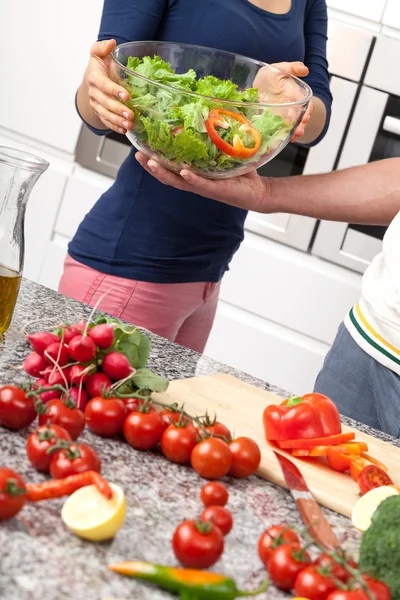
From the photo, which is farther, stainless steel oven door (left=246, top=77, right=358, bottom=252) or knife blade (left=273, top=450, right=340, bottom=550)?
stainless steel oven door (left=246, top=77, right=358, bottom=252)

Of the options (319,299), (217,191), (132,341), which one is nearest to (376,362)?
(217,191)

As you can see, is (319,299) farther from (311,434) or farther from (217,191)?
(311,434)

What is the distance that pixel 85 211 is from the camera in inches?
103

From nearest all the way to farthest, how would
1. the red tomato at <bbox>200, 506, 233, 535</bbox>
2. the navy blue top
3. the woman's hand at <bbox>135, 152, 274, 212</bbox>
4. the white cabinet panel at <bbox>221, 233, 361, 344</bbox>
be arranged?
the red tomato at <bbox>200, 506, 233, 535</bbox>, the woman's hand at <bbox>135, 152, 274, 212</bbox>, the navy blue top, the white cabinet panel at <bbox>221, 233, 361, 344</bbox>

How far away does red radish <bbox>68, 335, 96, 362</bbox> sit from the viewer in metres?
0.98

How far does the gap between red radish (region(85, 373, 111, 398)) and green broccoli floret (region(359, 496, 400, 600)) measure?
0.35 m

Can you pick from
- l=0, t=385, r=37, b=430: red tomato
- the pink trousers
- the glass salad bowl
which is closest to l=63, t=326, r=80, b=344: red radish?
l=0, t=385, r=37, b=430: red tomato

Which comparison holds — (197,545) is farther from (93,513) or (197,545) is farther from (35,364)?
(35,364)

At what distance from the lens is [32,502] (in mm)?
781

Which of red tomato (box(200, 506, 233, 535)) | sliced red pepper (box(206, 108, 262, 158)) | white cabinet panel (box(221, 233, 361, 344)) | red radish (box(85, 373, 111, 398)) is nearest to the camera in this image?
red tomato (box(200, 506, 233, 535))

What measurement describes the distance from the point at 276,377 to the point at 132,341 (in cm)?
146

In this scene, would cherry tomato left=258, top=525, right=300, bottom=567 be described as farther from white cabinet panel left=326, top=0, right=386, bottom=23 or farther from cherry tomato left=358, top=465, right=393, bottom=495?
white cabinet panel left=326, top=0, right=386, bottom=23

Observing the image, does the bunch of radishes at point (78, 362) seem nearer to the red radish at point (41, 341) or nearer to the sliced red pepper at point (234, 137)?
the red radish at point (41, 341)

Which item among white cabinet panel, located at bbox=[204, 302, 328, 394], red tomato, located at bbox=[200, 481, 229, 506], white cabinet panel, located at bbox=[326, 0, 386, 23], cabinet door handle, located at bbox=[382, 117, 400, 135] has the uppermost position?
white cabinet panel, located at bbox=[326, 0, 386, 23]
